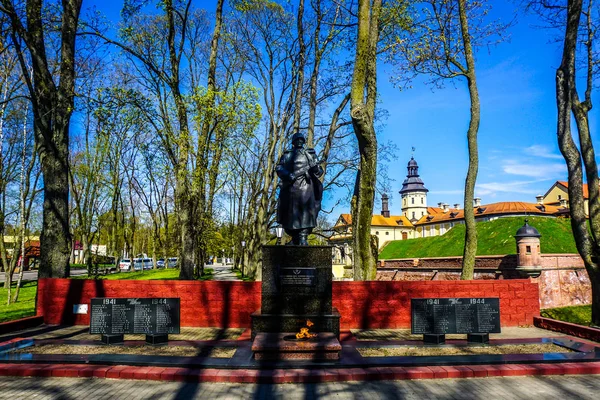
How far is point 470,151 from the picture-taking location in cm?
1356

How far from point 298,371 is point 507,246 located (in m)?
19.7

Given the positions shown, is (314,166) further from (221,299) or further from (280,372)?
(221,299)

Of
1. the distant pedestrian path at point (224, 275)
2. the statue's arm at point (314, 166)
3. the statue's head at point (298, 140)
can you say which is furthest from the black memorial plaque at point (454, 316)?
the distant pedestrian path at point (224, 275)

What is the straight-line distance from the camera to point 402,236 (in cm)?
8956

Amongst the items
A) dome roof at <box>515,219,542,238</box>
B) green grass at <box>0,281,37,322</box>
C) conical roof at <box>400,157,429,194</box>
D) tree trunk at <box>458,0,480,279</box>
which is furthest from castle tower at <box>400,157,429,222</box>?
green grass at <box>0,281,37,322</box>

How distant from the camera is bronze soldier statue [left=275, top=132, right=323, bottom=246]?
28.3 feet

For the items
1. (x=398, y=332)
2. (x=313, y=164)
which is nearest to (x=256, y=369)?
(x=313, y=164)

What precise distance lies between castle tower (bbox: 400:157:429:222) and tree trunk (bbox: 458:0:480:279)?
88343 mm

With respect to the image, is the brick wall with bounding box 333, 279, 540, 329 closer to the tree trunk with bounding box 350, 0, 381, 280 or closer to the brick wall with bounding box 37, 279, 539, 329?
the brick wall with bounding box 37, 279, 539, 329

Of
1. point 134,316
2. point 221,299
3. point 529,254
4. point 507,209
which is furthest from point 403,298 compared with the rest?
point 507,209

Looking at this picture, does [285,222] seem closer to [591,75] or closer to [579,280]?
[591,75]

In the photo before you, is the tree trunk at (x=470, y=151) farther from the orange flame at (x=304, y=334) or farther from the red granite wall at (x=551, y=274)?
the orange flame at (x=304, y=334)

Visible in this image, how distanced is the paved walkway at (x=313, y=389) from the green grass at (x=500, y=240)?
53.1ft

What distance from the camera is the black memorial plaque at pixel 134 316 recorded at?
816cm
